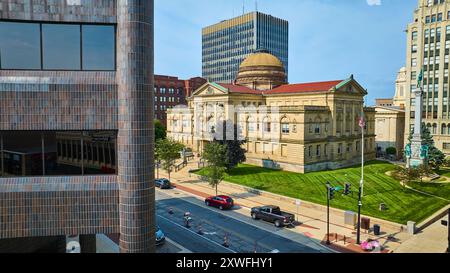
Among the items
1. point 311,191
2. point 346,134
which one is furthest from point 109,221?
point 346,134

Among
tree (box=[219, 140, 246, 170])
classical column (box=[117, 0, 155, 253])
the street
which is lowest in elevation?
the street

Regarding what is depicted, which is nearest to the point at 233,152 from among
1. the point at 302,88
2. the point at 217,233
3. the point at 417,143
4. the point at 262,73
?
the point at 302,88

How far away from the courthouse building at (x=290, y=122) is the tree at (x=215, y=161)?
7.57 meters

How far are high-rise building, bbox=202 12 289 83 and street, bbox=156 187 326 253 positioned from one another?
113365 mm

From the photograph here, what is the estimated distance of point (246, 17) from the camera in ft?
466

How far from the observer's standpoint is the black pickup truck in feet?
98.6

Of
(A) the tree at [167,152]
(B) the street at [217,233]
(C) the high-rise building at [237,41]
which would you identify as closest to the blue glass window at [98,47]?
(B) the street at [217,233]

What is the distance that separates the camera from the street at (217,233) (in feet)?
82.4

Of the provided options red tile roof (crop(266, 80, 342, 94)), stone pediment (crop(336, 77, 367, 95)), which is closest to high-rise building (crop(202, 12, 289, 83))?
red tile roof (crop(266, 80, 342, 94))

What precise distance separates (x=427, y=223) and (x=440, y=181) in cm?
2036

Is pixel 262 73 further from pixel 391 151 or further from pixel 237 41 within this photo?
pixel 237 41

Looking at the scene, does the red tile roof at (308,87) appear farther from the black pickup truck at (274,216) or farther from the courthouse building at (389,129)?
the black pickup truck at (274,216)

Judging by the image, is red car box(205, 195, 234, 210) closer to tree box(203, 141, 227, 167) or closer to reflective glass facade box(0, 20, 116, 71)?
tree box(203, 141, 227, 167)

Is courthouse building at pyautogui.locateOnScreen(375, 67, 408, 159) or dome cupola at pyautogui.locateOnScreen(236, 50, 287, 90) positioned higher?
dome cupola at pyautogui.locateOnScreen(236, 50, 287, 90)
